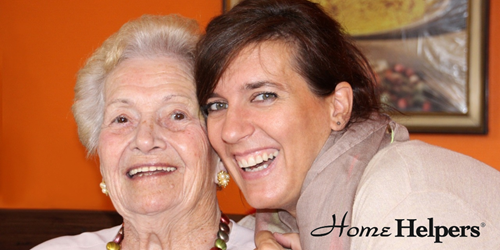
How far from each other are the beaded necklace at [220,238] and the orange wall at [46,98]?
1.27 m

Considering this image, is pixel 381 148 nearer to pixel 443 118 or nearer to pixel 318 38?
pixel 318 38

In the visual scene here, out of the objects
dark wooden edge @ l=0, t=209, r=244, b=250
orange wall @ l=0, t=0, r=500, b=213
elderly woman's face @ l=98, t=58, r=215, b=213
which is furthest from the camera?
orange wall @ l=0, t=0, r=500, b=213

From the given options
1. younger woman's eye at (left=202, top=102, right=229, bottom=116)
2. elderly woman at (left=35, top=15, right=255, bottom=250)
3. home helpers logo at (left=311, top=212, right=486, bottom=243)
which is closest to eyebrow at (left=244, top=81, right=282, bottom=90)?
younger woman's eye at (left=202, top=102, right=229, bottom=116)

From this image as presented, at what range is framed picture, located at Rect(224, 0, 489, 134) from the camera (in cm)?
261

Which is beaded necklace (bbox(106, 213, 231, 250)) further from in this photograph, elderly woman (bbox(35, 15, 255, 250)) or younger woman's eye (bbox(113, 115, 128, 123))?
younger woman's eye (bbox(113, 115, 128, 123))

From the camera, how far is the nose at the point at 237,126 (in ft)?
4.86

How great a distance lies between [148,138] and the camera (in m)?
1.66

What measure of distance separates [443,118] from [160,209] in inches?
64.7

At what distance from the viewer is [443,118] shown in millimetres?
2678

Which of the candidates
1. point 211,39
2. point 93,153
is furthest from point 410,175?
point 93,153

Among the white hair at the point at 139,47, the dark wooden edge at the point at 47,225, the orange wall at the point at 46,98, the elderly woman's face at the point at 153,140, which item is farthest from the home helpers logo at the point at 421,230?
the orange wall at the point at 46,98

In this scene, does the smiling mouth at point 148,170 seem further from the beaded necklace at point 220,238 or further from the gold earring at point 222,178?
the beaded necklace at point 220,238

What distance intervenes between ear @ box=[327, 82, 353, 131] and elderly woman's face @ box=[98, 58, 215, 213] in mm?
452

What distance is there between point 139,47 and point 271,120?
62 cm
